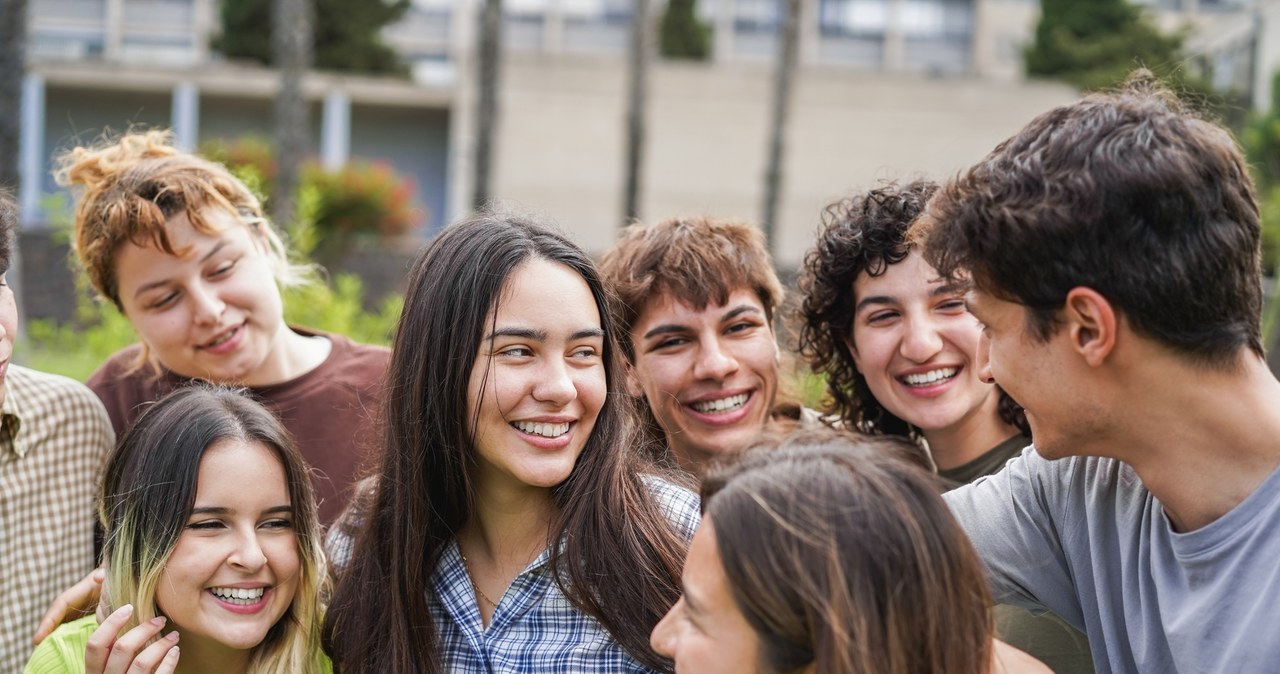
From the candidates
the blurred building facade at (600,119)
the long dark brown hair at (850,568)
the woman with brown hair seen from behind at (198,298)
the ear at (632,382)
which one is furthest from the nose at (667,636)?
the blurred building facade at (600,119)

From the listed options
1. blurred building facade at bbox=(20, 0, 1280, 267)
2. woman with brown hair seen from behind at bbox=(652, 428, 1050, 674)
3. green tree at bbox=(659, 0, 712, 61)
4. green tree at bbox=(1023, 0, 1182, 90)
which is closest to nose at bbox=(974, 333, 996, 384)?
woman with brown hair seen from behind at bbox=(652, 428, 1050, 674)

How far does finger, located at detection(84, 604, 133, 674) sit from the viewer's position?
3.03 meters

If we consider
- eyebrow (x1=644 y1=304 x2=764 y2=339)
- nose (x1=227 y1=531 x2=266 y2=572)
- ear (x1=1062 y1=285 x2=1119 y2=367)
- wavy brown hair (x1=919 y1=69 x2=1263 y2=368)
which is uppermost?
wavy brown hair (x1=919 y1=69 x2=1263 y2=368)

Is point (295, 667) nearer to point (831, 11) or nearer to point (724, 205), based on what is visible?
point (724, 205)

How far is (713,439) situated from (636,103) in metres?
16.1

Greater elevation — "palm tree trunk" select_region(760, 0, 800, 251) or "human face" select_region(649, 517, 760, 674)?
"palm tree trunk" select_region(760, 0, 800, 251)

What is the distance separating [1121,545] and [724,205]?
2524 centimetres

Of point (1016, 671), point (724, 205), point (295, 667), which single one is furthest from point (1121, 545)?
point (724, 205)

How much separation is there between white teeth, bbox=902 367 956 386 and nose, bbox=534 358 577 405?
115cm

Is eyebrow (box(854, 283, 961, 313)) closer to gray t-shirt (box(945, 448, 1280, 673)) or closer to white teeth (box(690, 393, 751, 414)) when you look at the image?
white teeth (box(690, 393, 751, 414))

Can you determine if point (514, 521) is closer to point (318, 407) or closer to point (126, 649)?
point (126, 649)

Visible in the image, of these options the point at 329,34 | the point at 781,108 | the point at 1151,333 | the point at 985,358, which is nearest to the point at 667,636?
the point at 985,358

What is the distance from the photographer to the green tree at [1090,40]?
95.1ft

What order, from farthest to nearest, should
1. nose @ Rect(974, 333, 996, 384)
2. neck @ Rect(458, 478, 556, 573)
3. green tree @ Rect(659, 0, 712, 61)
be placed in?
1. green tree @ Rect(659, 0, 712, 61)
2. neck @ Rect(458, 478, 556, 573)
3. nose @ Rect(974, 333, 996, 384)
